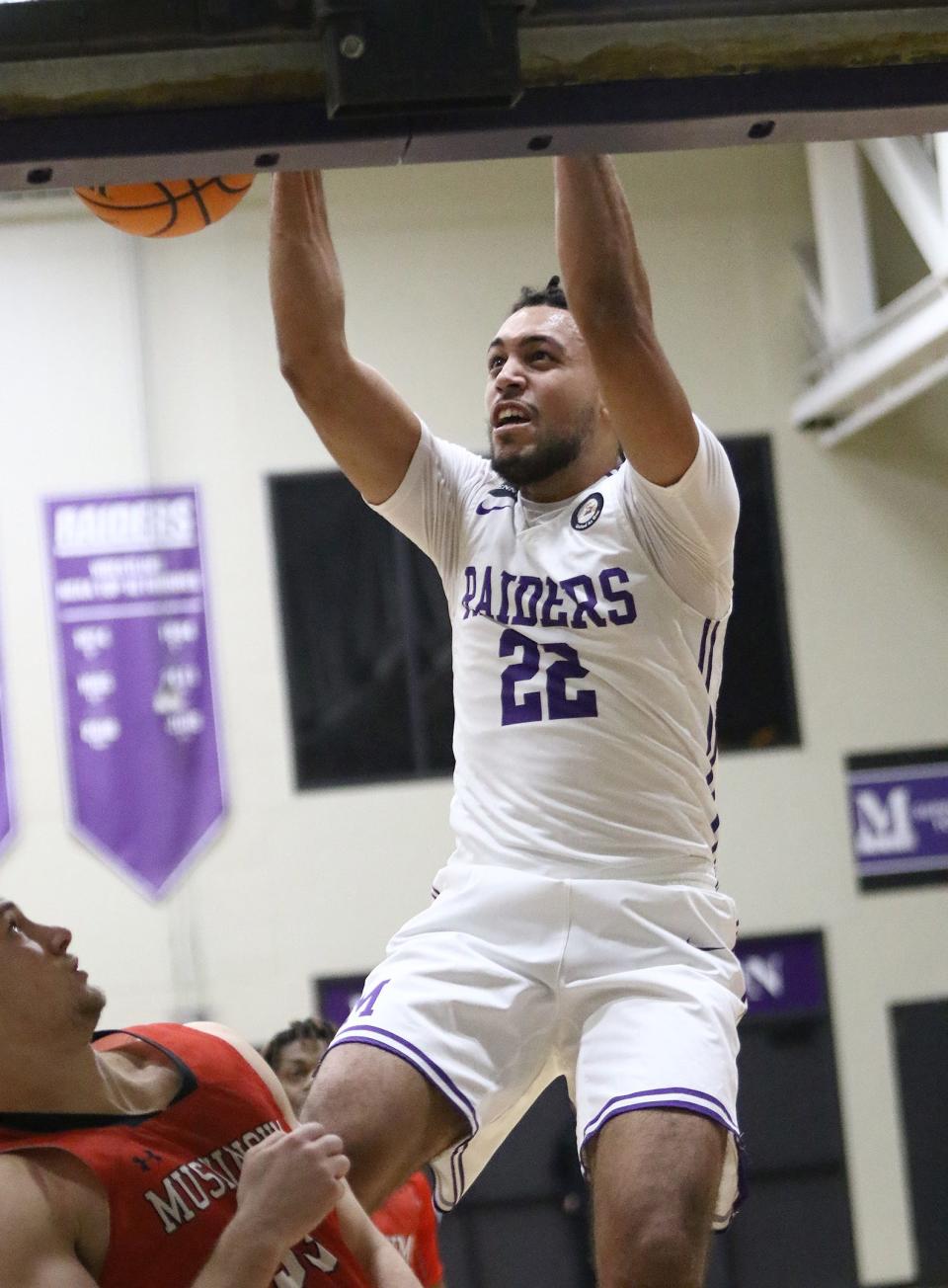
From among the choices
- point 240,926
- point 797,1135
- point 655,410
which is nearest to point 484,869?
point 655,410

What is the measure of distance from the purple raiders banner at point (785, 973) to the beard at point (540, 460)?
7.45 m

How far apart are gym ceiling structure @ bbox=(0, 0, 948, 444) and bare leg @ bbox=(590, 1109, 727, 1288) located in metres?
1.75

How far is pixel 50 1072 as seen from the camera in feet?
7.83

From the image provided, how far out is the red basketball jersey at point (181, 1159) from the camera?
231cm

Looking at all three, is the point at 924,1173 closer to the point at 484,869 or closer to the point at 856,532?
the point at 856,532

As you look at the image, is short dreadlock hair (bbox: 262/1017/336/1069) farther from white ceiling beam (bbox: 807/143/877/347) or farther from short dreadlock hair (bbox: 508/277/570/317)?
white ceiling beam (bbox: 807/143/877/347)

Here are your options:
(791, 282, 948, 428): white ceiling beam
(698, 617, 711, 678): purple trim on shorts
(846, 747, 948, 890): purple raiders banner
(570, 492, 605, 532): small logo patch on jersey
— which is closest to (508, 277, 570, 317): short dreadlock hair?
(570, 492, 605, 532): small logo patch on jersey

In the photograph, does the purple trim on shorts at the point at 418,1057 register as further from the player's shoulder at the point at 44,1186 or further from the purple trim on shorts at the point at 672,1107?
the player's shoulder at the point at 44,1186

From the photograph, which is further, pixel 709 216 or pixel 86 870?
pixel 709 216

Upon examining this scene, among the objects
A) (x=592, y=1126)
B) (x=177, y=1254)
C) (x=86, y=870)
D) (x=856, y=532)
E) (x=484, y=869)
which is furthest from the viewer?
(x=856, y=532)

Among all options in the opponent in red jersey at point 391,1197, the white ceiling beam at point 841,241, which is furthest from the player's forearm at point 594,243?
the white ceiling beam at point 841,241

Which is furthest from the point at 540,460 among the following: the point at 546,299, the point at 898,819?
the point at 898,819

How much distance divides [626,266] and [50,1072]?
176 cm

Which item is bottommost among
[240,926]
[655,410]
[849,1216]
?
[849,1216]
